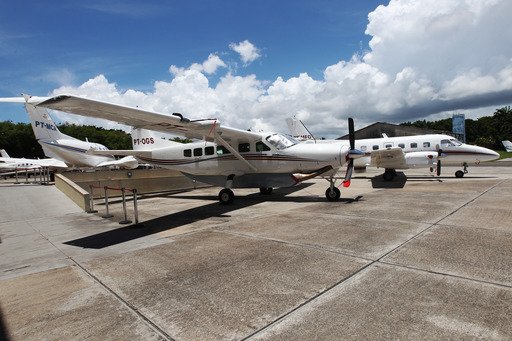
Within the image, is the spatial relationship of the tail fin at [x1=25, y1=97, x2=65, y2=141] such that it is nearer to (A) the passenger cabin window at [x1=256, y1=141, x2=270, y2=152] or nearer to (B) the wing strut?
(B) the wing strut

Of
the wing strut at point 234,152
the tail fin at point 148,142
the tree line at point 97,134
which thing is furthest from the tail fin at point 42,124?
the tree line at point 97,134

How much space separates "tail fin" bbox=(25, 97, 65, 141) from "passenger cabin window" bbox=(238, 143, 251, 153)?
66.9 feet

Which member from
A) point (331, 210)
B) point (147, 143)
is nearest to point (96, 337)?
Answer: point (331, 210)

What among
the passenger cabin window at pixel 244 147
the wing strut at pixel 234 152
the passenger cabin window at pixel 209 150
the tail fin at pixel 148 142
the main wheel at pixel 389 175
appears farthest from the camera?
the main wheel at pixel 389 175

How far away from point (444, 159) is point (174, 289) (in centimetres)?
1910

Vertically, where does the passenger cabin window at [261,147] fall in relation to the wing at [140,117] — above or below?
below

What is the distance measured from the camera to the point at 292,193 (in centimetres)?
1546

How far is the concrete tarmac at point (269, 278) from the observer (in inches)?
130

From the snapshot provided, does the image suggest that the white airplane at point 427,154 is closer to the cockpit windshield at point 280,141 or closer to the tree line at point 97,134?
the cockpit windshield at point 280,141

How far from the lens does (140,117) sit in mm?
9984

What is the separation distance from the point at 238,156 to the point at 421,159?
37.0 feet

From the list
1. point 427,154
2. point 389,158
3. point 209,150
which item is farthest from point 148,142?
point 427,154

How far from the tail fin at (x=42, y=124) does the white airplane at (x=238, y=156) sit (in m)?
15.5

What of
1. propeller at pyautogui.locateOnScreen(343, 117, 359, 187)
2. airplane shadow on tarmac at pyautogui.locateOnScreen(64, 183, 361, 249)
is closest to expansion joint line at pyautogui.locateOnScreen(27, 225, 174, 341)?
airplane shadow on tarmac at pyautogui.locateOnScreen(64, 183, 361, 249)
